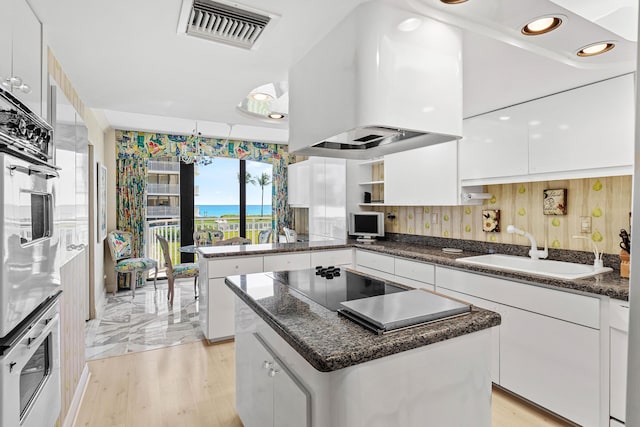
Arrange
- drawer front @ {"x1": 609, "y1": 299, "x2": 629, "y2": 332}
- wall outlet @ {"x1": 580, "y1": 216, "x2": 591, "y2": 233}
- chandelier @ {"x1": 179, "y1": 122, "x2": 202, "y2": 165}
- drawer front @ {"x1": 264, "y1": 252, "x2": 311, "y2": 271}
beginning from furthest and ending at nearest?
chandelier @ {"x1": 179, "y1": 122, "x2": 202, "y2": 165} < drawer front @ {"x1": 264, "y1": 252, "x2": 311, "y2": 271} < wall outlet @ {"x1": 580, "y1": 216, "x2": 591, "y2": 233} < drawer front @ {"x1": 609, "y1": 299, "x2": 629, "y2": 332}

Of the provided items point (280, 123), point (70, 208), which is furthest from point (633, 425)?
point (280, 123)

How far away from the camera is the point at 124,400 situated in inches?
96.7

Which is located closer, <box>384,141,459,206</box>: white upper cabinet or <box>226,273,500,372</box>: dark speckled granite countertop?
<box>226,273,500,372</box>: dark speckled granite countertop

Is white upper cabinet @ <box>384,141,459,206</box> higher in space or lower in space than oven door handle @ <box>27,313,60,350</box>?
higher

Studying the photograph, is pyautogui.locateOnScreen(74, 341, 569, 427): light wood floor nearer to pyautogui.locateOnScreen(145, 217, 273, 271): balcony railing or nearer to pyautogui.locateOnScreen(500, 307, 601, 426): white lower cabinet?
pyautogui.locateOnScreen(500, 307, 601, 426): white lower cabinet

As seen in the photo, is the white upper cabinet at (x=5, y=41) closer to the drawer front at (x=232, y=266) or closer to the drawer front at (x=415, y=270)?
the drawer front at (x=232, y=266)

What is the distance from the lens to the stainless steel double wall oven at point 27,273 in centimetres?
108

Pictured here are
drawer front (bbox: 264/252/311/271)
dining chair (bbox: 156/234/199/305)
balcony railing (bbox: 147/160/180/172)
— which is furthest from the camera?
balcony railing (bbox: 147/160/180/172)

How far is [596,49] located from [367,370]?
6.40ft

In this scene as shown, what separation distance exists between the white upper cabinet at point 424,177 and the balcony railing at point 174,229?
3.31m

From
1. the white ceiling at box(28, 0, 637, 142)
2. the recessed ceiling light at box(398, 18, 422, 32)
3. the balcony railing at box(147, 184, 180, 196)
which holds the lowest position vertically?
the balcony railing at box(147, 184, 180, 196)

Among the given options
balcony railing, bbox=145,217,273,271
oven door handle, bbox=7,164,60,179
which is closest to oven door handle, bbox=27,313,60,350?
oven door handle, bbox=7,164,60,179

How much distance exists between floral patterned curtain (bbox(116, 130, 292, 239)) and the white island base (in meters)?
4.89

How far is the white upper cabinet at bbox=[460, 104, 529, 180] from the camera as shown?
9.07 feet
